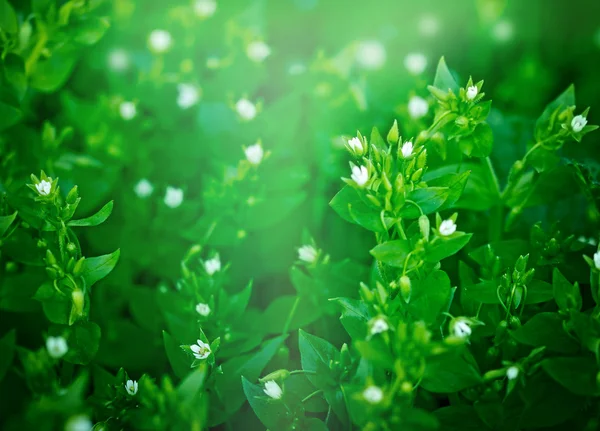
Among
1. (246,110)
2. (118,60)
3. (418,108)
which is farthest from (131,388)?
(118,60)

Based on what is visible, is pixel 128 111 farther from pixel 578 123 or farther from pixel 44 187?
pixel 578 123

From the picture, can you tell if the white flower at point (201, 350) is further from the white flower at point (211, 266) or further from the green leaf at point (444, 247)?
the green leaf at point (444, 247)

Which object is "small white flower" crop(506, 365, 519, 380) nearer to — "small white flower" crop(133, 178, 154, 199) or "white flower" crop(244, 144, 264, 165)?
"white flower" crop(244, 144, 264, 165)

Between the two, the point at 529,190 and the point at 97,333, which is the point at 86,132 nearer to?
the point at 97,333

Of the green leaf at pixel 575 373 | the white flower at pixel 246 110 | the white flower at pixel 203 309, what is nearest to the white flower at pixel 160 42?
the white flower at pixel 246 110

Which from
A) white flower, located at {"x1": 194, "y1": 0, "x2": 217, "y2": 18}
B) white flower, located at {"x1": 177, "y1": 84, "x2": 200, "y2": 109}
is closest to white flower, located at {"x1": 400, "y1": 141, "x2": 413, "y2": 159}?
white flower, located at {"x1": 177, "y1": 84, "x2": 200, "y2": 109}
